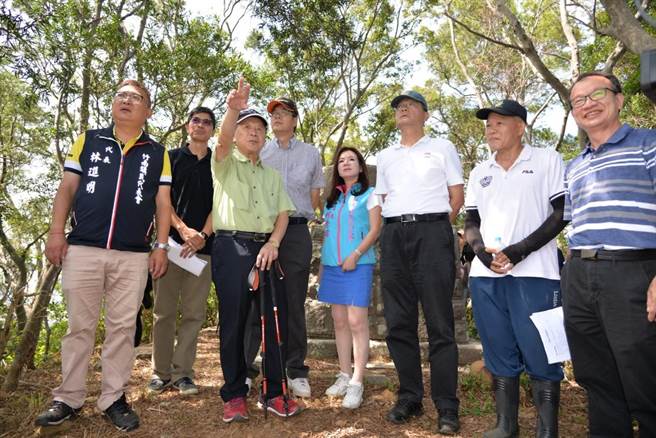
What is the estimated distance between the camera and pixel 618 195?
8.36ft

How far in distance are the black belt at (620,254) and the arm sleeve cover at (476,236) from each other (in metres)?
0.66

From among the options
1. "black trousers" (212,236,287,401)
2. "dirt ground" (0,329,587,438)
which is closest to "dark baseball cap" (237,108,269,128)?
"black trousers" (212,236,287,401)

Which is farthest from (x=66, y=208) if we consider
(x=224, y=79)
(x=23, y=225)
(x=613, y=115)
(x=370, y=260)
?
(x=23, y=225)

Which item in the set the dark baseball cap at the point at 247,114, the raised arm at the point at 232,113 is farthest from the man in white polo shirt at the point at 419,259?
the raised arm at the point at 232,113

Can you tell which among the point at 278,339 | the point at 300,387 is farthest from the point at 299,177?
the point at 300,387

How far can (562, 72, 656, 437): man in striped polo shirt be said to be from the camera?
2430mm

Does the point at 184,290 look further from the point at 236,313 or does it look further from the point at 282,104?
the point at 282,104

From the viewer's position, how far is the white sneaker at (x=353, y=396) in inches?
147

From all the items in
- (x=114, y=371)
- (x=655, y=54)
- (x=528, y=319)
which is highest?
(x=655, y=54)

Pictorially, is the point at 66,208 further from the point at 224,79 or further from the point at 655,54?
the point at 224,79

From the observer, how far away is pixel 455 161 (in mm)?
3592

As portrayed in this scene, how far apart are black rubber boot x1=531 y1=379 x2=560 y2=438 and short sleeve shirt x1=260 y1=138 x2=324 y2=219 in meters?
2.24

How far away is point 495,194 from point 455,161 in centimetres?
45

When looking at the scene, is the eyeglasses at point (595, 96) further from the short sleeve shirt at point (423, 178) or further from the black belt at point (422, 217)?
the black belt at point (422, 217)
